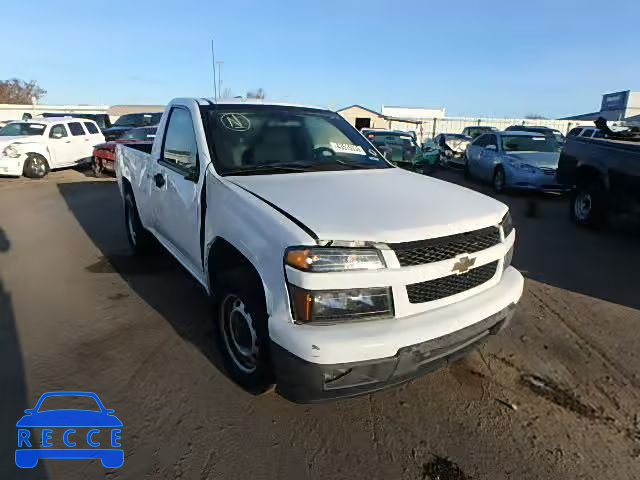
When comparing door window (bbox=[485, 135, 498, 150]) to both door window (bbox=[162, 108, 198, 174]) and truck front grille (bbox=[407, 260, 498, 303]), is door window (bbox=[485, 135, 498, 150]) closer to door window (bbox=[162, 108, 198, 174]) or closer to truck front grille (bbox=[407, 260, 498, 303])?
door window (bbox=[162, 108, 198, 174])

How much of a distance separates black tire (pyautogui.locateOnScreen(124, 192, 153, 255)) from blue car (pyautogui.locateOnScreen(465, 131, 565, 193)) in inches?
330

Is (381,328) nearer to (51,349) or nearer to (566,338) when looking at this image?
(566,338)

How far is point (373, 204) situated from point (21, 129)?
15.1 meters

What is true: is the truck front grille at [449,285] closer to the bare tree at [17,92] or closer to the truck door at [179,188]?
the truck door at [179,188]

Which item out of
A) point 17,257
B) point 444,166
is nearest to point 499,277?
point 17,257

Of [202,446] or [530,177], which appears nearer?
[202,446]

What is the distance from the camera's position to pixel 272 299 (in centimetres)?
218

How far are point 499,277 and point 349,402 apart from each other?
1232 millimetres

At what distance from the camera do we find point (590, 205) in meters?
7.15

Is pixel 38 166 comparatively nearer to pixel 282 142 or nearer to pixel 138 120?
pixel 138 120

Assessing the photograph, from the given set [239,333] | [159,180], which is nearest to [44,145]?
[159,180]

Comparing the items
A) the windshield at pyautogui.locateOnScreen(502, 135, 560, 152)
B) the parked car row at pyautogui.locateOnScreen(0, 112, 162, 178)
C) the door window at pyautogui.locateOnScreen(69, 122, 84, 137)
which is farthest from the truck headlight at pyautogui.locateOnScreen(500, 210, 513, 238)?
the door window at pyautogui.locateOnScreen(69, 122, 84, 137)

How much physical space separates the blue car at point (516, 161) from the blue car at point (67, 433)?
9.61 meters

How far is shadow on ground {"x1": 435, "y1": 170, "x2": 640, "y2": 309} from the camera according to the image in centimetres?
471
